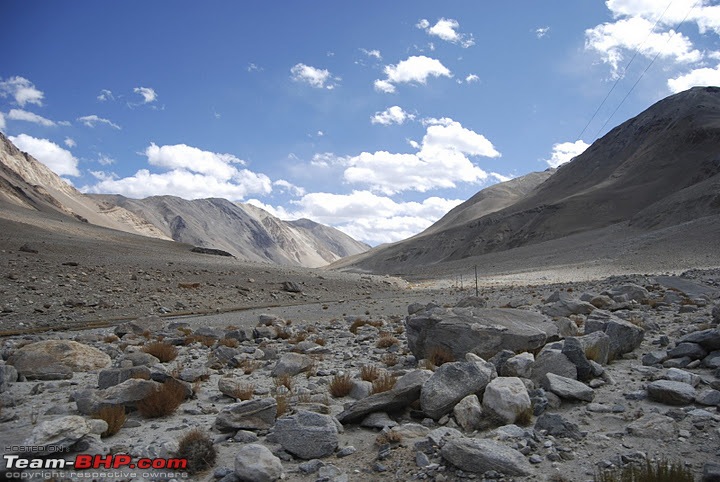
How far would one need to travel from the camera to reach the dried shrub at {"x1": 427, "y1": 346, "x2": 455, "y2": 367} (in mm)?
8219

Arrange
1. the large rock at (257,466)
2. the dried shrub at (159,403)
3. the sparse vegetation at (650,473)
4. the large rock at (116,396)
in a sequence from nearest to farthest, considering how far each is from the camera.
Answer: the sparse vegetation at (650,473) → the large rock at (257,466) → the large rock at (116,396) → the dried shrub at (159,403)

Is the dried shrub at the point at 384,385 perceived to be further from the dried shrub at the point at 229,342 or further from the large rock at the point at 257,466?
the dried shrub at the point at 229,342

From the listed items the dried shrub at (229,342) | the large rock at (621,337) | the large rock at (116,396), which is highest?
the large rock at (621,337)

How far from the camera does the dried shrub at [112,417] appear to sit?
17.0ft

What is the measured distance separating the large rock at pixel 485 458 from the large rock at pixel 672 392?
2.49 metres

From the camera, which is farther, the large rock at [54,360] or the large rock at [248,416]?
the large rock at [54,360]

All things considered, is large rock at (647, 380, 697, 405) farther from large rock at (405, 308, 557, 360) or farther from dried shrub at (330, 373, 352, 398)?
dried shrub at (330, 373, 352, 398)

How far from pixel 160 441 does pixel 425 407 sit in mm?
3094

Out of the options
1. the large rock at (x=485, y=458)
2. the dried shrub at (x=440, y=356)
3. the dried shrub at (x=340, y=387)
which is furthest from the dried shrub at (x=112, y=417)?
the dried shrub at (x=440, y=356)

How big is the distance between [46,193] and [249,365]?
139094 millimetres

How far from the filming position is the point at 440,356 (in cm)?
830

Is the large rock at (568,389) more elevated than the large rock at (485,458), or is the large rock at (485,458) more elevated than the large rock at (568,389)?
the large rock at (568,389)

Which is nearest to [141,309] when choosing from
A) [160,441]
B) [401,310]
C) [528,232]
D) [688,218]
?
[401,310]
